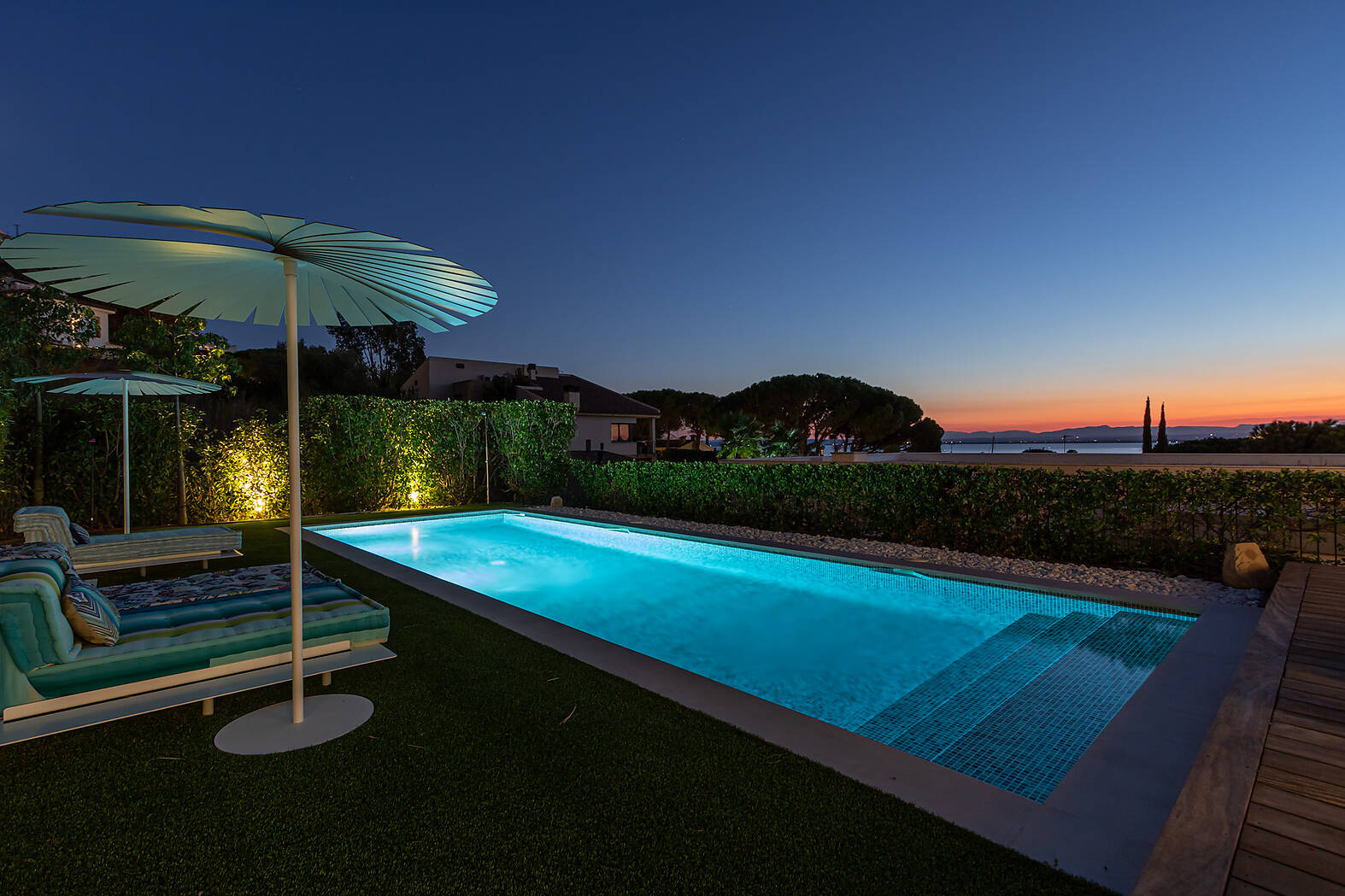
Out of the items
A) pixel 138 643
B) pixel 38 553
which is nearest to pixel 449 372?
pixel 38 553

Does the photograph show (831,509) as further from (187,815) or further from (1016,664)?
(187,815)

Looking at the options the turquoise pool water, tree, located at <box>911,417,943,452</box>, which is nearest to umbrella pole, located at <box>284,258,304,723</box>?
the turquoise pool water

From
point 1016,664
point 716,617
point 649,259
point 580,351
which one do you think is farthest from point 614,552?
point 580,351

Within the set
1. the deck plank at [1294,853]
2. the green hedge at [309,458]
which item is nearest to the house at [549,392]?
the green hedge at [309,458]

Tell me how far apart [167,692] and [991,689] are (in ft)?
16.0

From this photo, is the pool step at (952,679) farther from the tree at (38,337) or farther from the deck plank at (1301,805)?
the tree at (38,337)

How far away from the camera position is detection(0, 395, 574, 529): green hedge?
909 cm

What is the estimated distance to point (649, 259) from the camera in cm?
1903

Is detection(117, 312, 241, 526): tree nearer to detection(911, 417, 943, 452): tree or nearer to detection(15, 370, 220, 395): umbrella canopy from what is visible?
detection(15, 370, 220, 395): umbrella canopy

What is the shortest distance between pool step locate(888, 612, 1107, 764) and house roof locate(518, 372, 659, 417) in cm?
2571

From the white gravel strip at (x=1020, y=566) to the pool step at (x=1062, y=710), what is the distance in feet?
3.16

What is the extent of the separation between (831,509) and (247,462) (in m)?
10.9

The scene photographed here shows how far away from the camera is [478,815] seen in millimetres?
2127

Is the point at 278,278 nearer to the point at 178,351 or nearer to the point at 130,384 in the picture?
the point at 130,384
